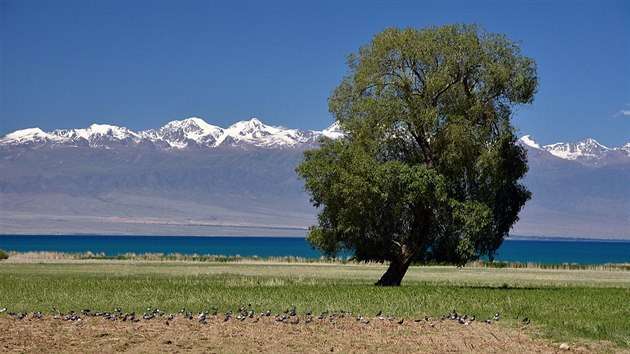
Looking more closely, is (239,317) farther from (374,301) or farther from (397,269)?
(397,269)

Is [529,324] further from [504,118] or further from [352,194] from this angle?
[504,118]

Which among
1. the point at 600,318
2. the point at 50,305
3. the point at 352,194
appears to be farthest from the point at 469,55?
the point at 50,305

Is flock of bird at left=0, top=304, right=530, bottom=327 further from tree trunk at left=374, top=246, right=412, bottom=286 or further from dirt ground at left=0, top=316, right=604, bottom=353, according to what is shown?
tree trunk at left=374, top=246, right=412, bottom=286

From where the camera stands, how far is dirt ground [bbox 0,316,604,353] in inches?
960

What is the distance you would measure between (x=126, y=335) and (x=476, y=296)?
19.7m

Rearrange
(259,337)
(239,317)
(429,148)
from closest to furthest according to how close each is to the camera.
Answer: (259,337) → (239,317) → (429,148)

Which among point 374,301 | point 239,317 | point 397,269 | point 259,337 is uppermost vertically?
point 397,269

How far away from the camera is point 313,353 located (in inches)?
939

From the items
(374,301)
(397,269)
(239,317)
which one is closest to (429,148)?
(397,269)

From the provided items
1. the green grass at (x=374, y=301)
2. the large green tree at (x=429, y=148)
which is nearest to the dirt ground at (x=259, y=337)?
the green grass at (x=374, y=301)

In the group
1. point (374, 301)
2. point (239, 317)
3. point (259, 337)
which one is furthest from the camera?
point (374, 301)

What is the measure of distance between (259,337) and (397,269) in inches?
992

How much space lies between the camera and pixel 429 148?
161 feet

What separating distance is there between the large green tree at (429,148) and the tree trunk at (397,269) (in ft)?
0.20
